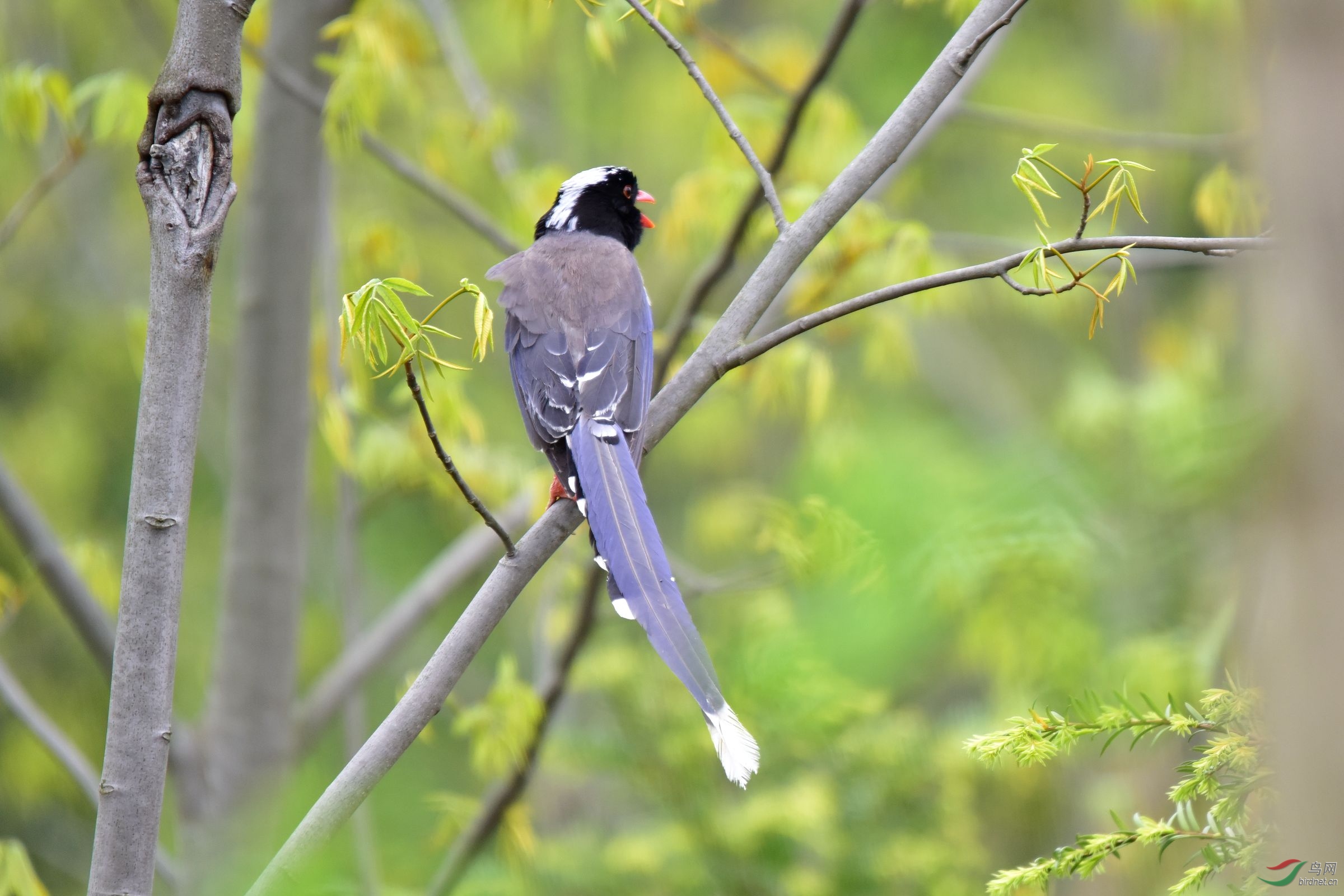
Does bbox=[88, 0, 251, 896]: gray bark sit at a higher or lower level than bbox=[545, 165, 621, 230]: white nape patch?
lower

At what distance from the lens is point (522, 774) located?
3660mm

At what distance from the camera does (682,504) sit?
35.1 feet

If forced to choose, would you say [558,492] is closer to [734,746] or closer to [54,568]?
[734,746]

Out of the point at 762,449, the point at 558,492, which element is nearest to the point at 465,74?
the point at 558,492

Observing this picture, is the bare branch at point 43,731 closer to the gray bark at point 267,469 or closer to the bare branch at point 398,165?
the gray bark at point 267,469

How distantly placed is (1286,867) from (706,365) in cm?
152

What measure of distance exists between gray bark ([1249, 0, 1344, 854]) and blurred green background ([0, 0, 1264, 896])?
7 cm

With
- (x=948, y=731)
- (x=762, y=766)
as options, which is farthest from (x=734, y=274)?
(x=762, y=766)

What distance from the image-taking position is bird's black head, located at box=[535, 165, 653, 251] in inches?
168

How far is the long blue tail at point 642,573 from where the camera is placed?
2.15 meters

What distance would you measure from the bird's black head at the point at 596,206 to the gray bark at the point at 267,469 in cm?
92

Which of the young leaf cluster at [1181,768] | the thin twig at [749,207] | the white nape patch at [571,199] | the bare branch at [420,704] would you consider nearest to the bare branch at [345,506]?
the white nape patch at [571,199]

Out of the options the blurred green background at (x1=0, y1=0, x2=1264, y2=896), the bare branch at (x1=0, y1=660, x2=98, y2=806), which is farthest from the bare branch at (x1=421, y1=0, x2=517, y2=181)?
the bare branch at (x1=0, y1=660, x2=98, y2=806)

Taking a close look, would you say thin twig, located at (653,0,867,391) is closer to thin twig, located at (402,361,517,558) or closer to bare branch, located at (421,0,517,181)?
bare branch, located at (421,0,517,181)
